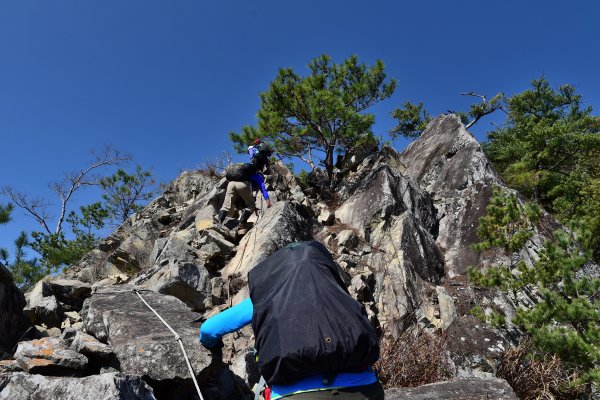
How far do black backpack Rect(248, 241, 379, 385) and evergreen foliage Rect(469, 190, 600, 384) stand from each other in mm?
4366

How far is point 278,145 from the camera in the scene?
15930 millimetres

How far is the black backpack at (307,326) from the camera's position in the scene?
1871 millimetres

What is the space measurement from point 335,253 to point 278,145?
6698 millimetres

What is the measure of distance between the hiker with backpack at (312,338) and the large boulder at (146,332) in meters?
1.86

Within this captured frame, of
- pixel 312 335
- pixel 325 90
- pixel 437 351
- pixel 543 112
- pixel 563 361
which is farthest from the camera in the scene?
pixel 543 112

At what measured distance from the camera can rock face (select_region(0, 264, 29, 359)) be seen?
5.43 meters

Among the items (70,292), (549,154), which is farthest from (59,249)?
(549,154)

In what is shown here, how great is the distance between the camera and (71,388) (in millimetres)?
2914

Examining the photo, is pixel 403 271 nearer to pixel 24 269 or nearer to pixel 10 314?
pixel 10 314

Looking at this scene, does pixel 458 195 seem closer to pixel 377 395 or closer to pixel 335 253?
pixel 335 253

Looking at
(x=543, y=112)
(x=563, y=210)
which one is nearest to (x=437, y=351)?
(x=563, y=210)

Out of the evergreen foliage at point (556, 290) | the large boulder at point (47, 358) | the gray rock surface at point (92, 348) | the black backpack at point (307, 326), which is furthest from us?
the evergreen foliage at point (556, 290)

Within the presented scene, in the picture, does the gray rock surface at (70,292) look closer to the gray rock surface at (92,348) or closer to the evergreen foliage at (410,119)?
the gray rock surface at (92,348)

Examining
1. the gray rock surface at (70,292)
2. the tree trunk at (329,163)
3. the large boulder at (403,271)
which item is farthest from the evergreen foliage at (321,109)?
the gray rock surface at (70,292)
